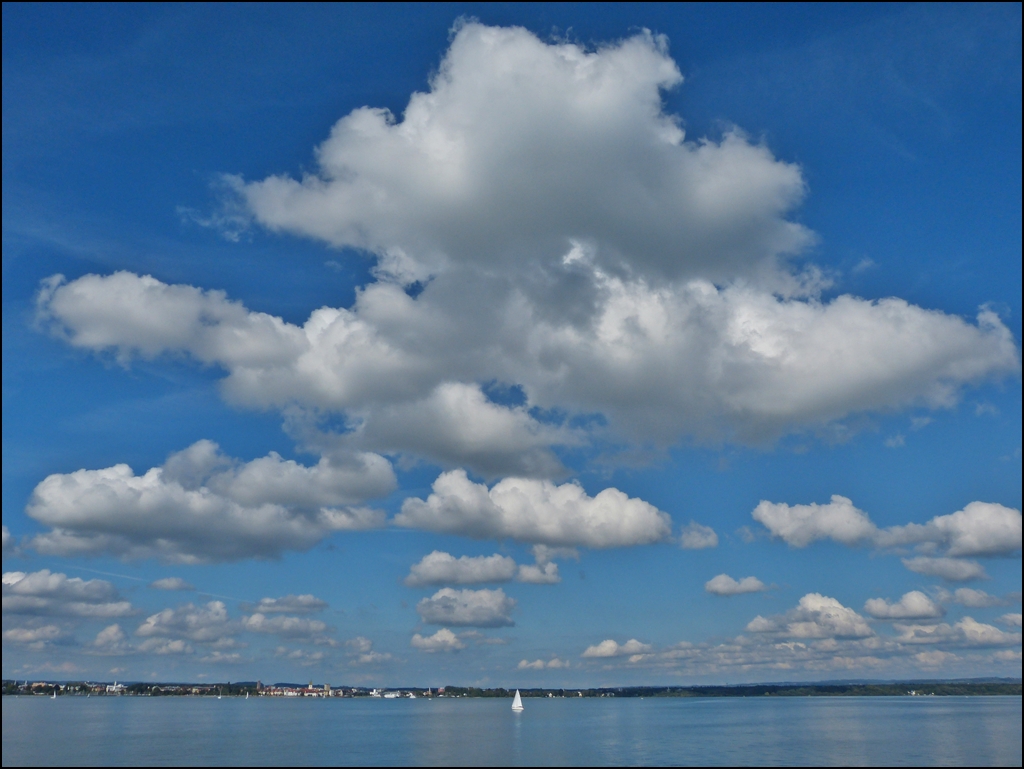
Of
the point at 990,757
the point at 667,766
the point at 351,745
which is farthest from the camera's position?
the point at 351,745

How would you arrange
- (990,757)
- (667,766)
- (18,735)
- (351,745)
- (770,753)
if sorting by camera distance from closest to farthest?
(667,766) → (990,757) → (770,753) → (351,745) → (18,735)

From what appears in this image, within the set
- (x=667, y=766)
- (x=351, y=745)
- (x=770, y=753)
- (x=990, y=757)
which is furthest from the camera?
(x=351, y=745)

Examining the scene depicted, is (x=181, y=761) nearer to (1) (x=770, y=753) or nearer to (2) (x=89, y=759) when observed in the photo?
(2) (x=89, y=759)

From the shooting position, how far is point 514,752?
Answer: 364 feet

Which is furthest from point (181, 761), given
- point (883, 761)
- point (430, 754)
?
point (883, 761)

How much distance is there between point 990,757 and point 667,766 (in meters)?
44.0

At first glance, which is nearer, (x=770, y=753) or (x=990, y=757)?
(x=990, y=757)

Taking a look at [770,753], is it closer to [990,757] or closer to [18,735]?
[990,757]

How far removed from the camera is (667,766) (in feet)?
298

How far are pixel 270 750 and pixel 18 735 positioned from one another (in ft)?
182

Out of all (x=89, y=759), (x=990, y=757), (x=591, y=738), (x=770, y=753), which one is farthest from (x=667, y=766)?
(x=89, y=759)

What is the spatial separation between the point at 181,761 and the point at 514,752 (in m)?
44.0

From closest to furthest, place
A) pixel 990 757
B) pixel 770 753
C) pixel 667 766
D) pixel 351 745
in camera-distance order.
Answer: pixel 667 766
pixel 990 757
pixel 770 753
pixel 351 745

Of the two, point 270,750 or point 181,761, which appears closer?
point 181,761
